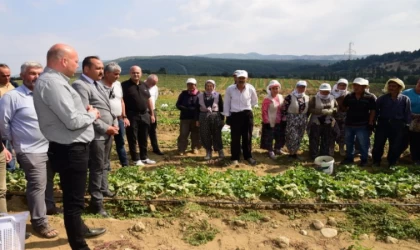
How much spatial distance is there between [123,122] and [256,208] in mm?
3248

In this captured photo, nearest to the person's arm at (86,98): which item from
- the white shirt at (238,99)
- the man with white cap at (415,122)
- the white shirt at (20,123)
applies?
the white shirt at (20,123)

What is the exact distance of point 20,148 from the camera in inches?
145

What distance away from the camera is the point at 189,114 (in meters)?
8.21

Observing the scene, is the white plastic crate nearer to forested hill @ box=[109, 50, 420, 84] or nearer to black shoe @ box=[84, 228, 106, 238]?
black shoe @ box=[84, 228, 106, 238]

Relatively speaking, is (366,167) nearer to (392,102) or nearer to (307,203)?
(392,102)

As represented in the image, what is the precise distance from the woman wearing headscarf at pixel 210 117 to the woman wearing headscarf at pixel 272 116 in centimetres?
108

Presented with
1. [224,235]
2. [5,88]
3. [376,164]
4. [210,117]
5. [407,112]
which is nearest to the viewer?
[224,235]

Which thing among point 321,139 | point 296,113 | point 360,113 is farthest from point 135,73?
point 360,113

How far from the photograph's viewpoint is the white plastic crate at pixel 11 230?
293 centimetres

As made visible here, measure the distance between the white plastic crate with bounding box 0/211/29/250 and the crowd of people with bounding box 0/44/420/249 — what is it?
0.41m

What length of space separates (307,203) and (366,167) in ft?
10.5

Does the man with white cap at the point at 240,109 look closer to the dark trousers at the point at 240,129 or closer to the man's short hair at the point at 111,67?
the dark trousers at the point at 240,129

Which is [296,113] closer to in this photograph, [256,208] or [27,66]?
[256,208]

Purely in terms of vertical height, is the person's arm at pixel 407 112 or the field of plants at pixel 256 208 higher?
the person's arm at pixel 407 112
